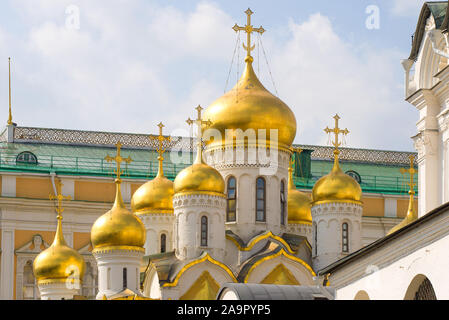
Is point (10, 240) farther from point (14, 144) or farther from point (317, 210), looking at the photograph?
point (317, 210)

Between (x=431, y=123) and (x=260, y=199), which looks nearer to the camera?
(x=431, y=123)

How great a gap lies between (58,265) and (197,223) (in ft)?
14.8

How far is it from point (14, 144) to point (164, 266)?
43.2ft

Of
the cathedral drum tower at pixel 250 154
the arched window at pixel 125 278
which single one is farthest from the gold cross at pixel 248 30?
the arched window at pixel 125 278

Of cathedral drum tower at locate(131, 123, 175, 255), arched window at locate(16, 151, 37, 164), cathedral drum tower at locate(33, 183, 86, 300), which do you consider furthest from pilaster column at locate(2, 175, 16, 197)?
cathedral drum tower at locate(33, 183, 86, 300)

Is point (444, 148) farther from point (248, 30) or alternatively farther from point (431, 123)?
point (248, 30)

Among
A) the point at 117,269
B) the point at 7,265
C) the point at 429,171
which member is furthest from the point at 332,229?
the point at 429,171

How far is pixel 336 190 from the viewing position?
124ft

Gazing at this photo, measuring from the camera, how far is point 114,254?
36.2m

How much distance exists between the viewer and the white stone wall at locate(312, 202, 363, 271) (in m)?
37.7

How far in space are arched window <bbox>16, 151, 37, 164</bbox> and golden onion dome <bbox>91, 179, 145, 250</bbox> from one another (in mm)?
10778

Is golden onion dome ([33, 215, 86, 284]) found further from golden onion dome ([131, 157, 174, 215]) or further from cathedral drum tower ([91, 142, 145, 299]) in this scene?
golden onion dome ([131, 157, 174, 215])
